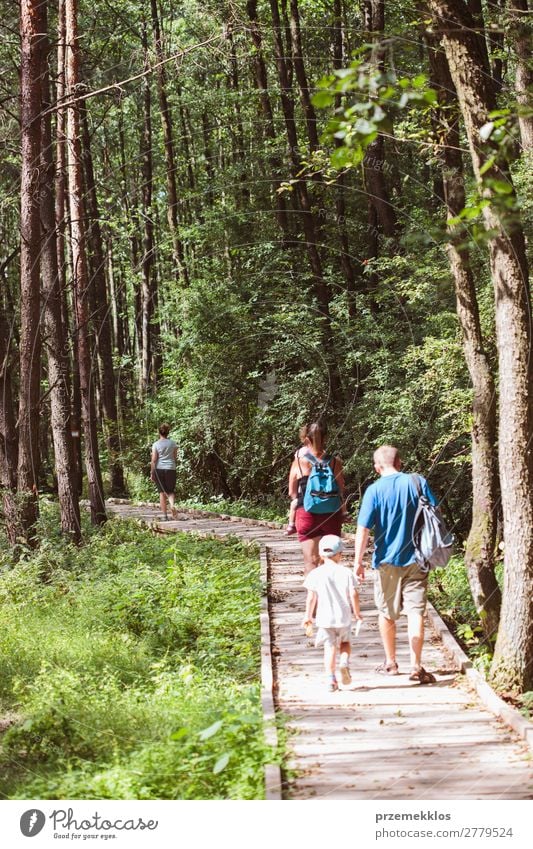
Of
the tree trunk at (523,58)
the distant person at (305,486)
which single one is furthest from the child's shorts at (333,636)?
the tree trunk at (523,58)

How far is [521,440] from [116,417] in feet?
64.2

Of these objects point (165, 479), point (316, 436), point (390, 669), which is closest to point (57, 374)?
point (165, 479)

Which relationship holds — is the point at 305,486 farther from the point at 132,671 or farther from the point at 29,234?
the point at 29,234

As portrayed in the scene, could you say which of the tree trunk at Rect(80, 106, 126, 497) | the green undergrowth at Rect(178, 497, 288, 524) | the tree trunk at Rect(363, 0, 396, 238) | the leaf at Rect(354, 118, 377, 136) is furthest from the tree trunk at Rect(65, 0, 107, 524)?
the leaf at Rect(354, 118, 377, 136)

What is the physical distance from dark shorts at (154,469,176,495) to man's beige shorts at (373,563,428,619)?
364 inches

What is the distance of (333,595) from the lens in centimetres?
665

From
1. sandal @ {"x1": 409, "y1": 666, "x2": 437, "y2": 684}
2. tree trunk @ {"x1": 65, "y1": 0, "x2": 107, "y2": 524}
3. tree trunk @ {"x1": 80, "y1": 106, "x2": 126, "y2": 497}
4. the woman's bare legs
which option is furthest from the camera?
tree trunk @ {"x1": 80, "y1": 106, "x2": 126, "y2": 497}

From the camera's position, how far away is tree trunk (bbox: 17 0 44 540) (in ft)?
43.1

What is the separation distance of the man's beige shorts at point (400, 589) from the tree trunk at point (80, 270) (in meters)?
9.70

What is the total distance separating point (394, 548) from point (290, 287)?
13553mm

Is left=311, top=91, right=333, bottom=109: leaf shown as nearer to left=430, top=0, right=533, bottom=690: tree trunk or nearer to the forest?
the forest

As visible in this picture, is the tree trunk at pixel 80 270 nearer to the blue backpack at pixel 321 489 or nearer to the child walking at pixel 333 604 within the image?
the blue backpack at pixel 321 489

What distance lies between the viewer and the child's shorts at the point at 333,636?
6.71m

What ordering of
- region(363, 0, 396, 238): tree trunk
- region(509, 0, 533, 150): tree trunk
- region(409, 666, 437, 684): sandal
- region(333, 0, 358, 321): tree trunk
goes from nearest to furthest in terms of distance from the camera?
region(409, 666, 437, 684): sandal
region(509, 0, 533, 150): tree trunk
region(363, 0, 396, 238): tree trunk
region(333, 0, 358, 321): tree trunk
